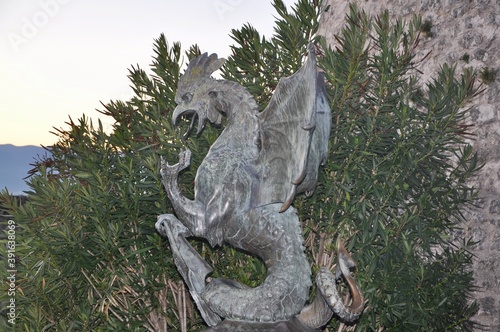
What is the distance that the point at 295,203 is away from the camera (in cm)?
471

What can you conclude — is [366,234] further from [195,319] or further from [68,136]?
[68,136]

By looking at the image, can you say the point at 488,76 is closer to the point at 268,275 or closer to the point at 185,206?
the point at 268,275

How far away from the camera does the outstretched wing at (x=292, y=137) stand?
11.8 ft

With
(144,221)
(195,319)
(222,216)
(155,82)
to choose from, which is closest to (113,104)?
(155,82)

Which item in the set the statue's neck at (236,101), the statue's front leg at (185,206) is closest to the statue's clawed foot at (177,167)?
the statue's front leg at (185,206)

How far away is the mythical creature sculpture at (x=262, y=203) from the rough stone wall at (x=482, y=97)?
7.53ft

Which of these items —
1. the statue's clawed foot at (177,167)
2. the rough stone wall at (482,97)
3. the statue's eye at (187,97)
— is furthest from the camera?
the rough stone wall at (482,97)

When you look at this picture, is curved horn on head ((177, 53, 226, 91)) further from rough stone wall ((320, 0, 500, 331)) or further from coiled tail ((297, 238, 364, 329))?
rough stone wall ((320, 0, 500, 331))

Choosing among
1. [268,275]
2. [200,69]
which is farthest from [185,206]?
[200,69]

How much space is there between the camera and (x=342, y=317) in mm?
3395

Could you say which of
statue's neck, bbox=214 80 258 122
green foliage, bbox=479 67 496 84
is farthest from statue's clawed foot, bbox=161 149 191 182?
green foliage, bbox=479 67 496 84

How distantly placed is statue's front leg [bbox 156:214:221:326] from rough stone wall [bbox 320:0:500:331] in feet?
8.39

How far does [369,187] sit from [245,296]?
1248 millimetres

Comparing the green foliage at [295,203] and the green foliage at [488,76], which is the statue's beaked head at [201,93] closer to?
the green foliage at [295,203]
